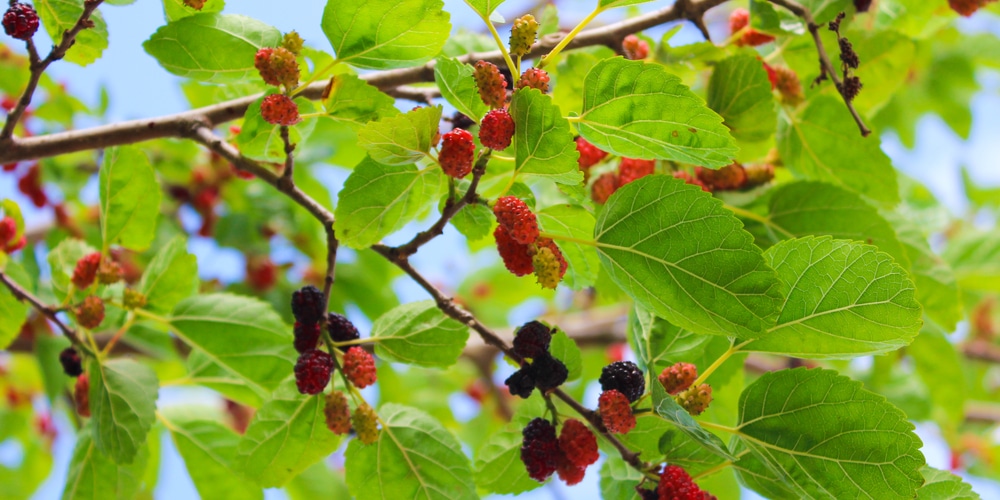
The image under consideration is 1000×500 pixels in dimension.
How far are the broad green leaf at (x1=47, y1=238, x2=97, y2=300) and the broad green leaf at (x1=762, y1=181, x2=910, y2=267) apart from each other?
131 cm

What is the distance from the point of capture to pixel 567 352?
118 cm

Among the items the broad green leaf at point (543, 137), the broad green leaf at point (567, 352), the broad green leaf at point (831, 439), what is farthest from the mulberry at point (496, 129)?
the broad green leaf at point (831, 439)

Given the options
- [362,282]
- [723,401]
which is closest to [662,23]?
[723,401]

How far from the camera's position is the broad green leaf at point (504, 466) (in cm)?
125

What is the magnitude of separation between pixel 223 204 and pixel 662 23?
6.10 ft

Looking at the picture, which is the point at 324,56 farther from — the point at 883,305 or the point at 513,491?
the point at 883,305

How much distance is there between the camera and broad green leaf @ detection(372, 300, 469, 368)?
1224 millimetres

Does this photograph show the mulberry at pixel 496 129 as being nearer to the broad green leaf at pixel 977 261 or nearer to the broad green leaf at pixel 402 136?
the broad green leaf at pixel 402 136

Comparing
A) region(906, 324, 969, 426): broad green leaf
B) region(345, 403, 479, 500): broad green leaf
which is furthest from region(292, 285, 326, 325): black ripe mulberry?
region(906, 324, 969, 426): broad green leaf

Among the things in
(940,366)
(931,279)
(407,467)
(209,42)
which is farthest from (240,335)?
(940,366)

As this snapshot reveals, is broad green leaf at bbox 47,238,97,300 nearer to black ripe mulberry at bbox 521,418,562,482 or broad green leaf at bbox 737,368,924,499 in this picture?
black ripe mulberry at bbox 521,418,562,482

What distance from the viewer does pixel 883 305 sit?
3.26 feet

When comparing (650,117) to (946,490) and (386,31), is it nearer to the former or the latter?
(386,31)

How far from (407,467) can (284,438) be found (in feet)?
0.63
